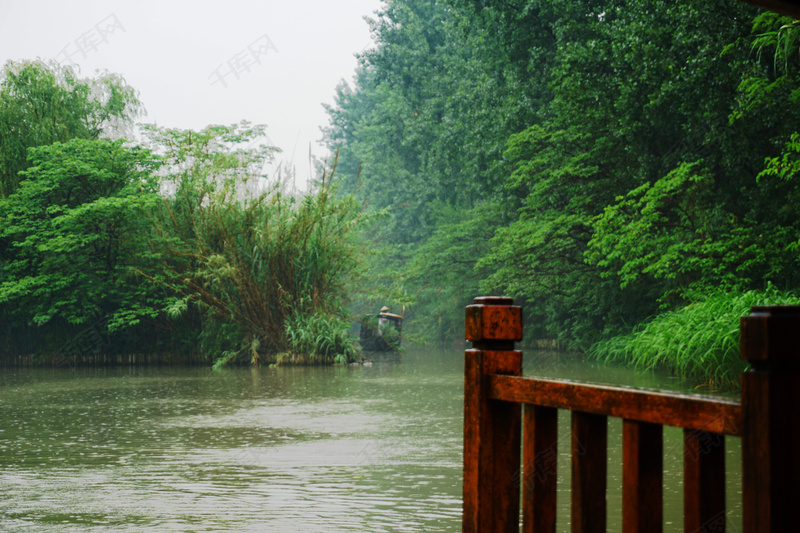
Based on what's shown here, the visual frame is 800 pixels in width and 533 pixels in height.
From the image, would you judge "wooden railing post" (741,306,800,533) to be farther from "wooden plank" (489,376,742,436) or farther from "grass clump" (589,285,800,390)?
"grass clump" (589,285,800,390)

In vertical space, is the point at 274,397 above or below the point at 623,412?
below

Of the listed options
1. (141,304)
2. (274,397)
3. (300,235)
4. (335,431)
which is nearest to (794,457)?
(335,431)

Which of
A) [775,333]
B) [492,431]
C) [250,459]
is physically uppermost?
[775,333]

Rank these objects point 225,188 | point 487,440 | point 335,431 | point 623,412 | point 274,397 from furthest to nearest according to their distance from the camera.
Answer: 1. point 225,188
2. point 274,397
3. point 335,431
4. point 487,440
5. point 623,412

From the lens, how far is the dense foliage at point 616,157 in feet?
43.0

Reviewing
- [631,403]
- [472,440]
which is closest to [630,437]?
[631,403]

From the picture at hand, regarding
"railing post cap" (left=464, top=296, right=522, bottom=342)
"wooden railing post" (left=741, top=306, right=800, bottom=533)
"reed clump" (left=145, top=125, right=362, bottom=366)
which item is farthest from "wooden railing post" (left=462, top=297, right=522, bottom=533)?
"reed clump" (left=145, top=125, right=362, bottom=366)

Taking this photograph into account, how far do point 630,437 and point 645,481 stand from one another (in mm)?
89

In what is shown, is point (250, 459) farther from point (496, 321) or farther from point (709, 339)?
point (709, 339)

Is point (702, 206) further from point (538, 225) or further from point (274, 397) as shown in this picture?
point (274, 397)

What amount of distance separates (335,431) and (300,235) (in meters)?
8.22

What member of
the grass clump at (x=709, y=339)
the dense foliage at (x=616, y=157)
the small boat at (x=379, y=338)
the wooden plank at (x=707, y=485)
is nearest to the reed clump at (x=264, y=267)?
the dense foliage at (x=616, y=157)

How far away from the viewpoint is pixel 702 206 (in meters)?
14.8

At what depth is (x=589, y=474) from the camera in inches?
69.4
